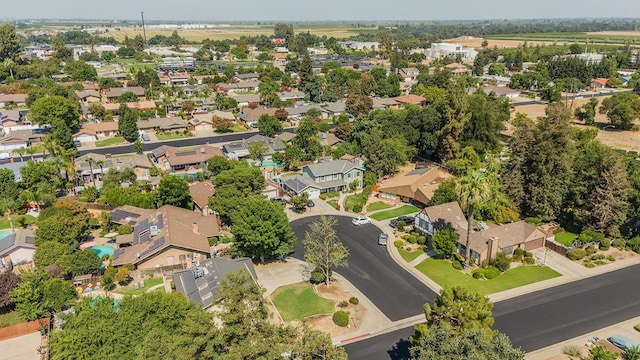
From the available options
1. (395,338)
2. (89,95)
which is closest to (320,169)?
(395,338)

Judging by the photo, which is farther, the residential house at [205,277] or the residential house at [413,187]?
the residential house at [413,187]

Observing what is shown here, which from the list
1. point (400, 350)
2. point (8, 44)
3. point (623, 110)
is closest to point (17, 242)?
point (400, 350)

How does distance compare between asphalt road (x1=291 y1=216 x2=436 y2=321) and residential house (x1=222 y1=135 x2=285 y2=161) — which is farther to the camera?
residential house (x1=222 y1=135 x2=285 y2=161)

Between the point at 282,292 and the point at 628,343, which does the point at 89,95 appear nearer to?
the point at 282,292

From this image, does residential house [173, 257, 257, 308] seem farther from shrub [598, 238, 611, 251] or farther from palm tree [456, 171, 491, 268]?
shrub [598, 238, 611, 251]

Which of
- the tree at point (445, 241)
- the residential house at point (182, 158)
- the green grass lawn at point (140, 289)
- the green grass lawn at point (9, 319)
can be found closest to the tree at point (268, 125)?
the residential house at point (182, 158)

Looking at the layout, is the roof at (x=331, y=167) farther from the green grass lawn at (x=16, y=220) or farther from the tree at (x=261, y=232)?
the green grass lawn at (x=16, y=220)

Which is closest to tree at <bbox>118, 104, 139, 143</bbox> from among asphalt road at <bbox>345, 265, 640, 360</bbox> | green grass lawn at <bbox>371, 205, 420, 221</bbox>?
green grass lawn at <bbox>371, 205, 420, 221</bbox>
